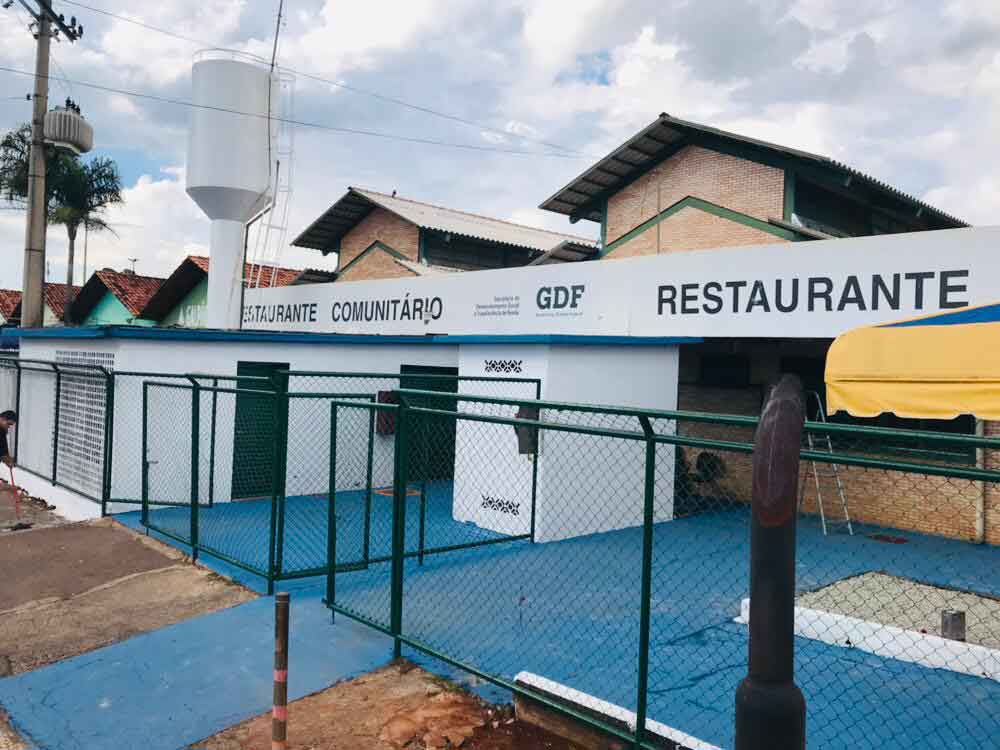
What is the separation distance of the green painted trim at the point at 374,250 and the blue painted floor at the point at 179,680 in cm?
1749

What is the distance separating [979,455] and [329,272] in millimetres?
21647

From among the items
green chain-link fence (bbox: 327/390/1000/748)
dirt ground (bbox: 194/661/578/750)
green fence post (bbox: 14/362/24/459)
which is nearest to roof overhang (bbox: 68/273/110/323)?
green fence post (bbox: 14/362/24/459)

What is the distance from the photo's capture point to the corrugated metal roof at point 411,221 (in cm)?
2339

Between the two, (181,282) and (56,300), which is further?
(56,300)

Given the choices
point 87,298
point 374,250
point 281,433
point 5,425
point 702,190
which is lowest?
point 5,425

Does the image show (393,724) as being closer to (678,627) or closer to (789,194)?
(678,627)

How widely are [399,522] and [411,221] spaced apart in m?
17.3

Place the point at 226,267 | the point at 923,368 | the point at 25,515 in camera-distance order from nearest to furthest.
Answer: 1. the point at 923,368
2. the point at 25,515
3. the point at 226,267

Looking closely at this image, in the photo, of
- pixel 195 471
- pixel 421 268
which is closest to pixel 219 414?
pixel 195 471

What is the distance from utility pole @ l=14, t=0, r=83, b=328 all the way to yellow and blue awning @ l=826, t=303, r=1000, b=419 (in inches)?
696

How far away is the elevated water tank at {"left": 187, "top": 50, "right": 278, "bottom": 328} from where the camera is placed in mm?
16969

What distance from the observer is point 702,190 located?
54.0ft

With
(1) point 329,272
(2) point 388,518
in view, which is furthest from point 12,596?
(1) point 329,272

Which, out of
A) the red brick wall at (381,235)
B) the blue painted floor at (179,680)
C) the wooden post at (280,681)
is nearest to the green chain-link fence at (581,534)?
the blue painted floor at (179,680)
